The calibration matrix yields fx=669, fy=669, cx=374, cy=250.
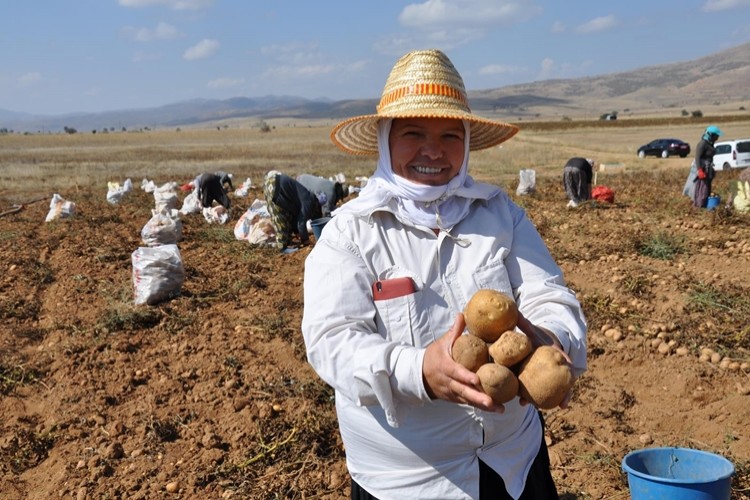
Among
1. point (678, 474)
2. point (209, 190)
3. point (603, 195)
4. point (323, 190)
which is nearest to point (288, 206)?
point (323, 190)

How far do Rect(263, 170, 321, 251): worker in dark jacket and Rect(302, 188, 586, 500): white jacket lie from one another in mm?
6171

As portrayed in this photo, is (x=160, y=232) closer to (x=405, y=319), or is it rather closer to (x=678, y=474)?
(x=678, y=474)

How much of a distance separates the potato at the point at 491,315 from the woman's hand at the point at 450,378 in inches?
3.5

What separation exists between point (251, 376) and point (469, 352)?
3148 mm

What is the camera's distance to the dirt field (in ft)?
10.8

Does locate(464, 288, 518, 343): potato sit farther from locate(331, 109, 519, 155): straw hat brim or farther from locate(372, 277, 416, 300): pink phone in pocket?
locate(331, 109, 519, 155): straw hat brim

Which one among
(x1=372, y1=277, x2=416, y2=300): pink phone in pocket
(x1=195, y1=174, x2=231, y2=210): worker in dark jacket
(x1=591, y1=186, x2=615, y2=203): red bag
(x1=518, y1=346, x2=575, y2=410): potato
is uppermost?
(x1=372, y1=277, x2=416, y2=300): pink phone in pocket

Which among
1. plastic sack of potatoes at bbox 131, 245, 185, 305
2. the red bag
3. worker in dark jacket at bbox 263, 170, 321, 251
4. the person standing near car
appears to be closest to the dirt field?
plastic sack of potatoes at bbox 131, 245, 185, 305

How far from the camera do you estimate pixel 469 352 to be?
1.33m

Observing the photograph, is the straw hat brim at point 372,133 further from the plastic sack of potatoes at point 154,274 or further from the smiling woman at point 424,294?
the plastic sack of potatoes at point 154,274

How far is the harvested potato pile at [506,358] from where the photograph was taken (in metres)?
1.31

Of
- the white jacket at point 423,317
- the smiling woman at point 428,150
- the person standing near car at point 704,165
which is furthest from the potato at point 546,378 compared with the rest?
the person standing near car at point 704,165

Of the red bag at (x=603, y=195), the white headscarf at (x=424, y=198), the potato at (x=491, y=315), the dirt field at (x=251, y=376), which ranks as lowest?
the dirt field at (x=251, y=376)

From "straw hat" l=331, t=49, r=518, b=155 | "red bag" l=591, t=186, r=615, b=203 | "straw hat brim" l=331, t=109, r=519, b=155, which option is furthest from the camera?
"red bag" l=591, t=186, r=615, b=203
